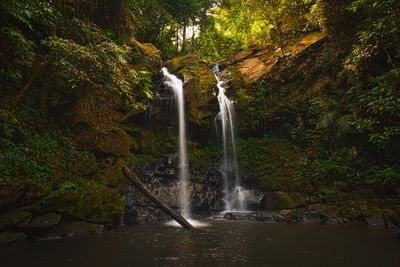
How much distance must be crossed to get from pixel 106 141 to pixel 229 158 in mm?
6500

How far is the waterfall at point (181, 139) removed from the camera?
916cm

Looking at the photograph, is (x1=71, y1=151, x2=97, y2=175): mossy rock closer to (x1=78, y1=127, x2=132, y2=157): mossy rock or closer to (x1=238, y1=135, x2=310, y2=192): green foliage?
(x1=78, y1=127, x2=132, y2=157): mossy rock

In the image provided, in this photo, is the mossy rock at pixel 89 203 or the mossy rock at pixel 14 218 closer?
the mossy rock at pixel 14 218

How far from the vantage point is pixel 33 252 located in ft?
12.7

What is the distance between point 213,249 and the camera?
4234 millimetres

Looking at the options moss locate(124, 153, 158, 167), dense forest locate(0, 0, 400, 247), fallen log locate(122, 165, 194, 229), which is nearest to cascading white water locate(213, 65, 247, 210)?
dense forest locate(0, 0, 400, 247)

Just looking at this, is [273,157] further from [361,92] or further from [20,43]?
[20,43]

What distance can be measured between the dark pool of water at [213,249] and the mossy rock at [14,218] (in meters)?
0.50

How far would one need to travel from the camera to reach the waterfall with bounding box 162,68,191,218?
9.16 meters

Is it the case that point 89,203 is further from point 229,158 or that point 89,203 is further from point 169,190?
point 229,158

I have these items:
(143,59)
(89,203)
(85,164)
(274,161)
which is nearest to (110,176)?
(85,164)

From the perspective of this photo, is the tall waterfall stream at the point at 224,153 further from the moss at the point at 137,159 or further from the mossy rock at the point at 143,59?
the moss at the point at 137,159

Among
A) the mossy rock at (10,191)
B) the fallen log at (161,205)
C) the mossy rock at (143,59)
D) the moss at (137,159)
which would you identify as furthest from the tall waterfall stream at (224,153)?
the mossy rock at (10,191)

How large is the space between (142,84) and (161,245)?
6079mm
